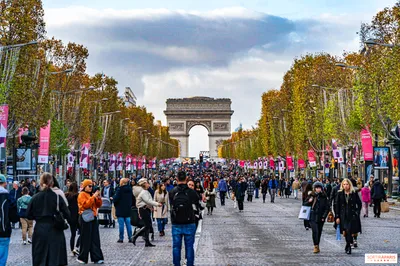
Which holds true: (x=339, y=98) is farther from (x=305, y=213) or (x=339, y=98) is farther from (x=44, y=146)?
(x=305, y=213)

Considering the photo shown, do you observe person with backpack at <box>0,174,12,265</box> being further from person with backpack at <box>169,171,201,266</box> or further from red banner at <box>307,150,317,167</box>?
red banner at <box>307,150,317,167</box>

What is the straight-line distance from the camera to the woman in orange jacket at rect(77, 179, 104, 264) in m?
18.6

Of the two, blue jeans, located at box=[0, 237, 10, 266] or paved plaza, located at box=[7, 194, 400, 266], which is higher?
blue jeans, located at box=[0, 237, 10, 266]

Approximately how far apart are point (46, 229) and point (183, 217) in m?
2.80

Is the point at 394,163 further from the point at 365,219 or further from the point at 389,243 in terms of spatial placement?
the point at 389,243

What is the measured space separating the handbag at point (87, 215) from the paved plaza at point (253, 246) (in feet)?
3.38

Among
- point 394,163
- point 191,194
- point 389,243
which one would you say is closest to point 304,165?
point 394,163

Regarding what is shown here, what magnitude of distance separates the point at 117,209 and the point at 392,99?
24.0 m

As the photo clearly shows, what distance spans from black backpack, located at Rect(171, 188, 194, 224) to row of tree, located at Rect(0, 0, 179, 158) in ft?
78.9

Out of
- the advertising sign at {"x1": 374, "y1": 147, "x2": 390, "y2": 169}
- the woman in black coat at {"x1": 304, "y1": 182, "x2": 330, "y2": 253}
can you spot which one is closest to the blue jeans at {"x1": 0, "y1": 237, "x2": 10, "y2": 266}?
the woman in black coat at {"x1": 304, "y1": 182, "x2": 330, "y2": 253}

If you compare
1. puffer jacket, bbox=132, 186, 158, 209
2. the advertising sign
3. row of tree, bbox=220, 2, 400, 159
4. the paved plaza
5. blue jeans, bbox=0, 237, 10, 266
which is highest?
row of tree, bbox=220, 2, 400, 159

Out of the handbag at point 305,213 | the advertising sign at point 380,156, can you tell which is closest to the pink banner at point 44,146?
the advertising sign at point 380,156

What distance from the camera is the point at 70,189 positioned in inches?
822

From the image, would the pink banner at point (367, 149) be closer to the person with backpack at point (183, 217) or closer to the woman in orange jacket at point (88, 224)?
the woman in orange jacket at point (88, 224)
